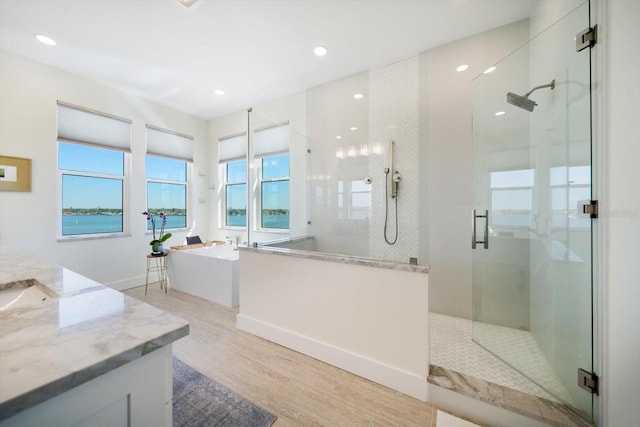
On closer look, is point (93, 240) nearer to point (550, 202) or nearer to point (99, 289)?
point (99, 289)

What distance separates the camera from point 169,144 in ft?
13.3

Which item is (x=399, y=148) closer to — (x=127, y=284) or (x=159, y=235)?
(x=159, y=235)

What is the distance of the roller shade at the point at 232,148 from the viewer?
4.23 metres

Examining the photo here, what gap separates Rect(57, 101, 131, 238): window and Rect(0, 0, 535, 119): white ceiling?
1.94 feet

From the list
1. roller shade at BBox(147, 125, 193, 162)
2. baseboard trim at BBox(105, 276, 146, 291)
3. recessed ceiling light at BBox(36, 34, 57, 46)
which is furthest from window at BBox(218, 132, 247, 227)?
recessed ceiling light at BBox(36, 34, 57, 46)

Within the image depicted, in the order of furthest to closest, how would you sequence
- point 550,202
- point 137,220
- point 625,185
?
point 137,220
point 550,202
point 625,185

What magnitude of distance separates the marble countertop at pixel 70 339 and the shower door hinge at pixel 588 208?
193cm

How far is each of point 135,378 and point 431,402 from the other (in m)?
1.67

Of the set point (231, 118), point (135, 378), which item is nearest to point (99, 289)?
point (135, 378)

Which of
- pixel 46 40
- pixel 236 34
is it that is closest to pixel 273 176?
pixel 236 34

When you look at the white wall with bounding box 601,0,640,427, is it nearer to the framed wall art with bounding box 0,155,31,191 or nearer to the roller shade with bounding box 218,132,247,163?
the roller shade with bounding box 218,132,247,163

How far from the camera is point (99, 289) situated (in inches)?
38.4

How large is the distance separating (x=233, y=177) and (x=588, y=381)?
465 centimetres

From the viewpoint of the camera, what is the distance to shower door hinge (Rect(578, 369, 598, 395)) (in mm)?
1273
